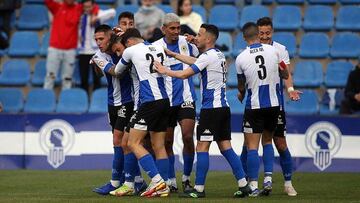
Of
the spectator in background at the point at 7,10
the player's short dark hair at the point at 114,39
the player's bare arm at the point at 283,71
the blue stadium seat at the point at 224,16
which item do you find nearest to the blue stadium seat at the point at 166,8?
the blue stadium seat at the point at 224,16

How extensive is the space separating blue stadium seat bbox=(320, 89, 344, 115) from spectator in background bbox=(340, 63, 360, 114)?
0.38 m

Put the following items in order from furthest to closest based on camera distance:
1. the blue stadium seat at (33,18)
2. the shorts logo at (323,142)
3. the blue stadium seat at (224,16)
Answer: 1. the blue stadium seat at (33,18)
2. the blue stadium seat at (224,16)
3. the shorts logo at (323,142)

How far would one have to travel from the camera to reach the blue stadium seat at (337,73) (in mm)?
20250

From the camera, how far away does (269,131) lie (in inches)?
558

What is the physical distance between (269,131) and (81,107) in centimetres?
691

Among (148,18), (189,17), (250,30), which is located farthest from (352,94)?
(250,30)

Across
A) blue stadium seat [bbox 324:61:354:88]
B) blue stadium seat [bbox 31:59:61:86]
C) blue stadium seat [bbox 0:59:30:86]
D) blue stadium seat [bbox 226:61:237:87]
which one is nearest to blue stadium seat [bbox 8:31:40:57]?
blue stadium seat [bbox 0:59:30:86]

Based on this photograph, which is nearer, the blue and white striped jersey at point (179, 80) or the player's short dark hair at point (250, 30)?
the player's short dark hair at point (250, 30)

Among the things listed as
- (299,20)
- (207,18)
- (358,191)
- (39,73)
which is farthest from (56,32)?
(358,191)

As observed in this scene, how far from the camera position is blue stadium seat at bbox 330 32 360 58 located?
20734 millimetres

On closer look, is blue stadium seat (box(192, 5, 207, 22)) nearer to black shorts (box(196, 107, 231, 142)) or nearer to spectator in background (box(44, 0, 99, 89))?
spectator in background (box(44, 0, 99, 89))

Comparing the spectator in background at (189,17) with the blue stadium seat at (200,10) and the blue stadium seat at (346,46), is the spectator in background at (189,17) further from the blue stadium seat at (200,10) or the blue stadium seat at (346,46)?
the blue stadium seat at (346,46)

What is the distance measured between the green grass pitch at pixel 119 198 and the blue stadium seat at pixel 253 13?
14.6ft

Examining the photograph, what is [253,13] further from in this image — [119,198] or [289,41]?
[119,198]
